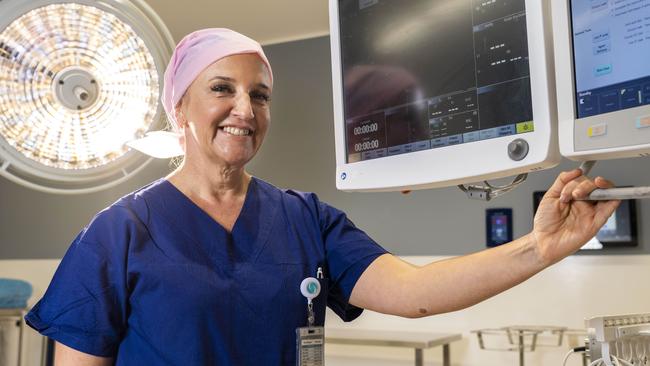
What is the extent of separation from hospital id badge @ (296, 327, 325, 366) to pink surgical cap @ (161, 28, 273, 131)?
18.3 inches

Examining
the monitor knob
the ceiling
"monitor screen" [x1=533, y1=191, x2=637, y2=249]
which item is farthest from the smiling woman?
the ceiling

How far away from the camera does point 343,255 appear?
134cm

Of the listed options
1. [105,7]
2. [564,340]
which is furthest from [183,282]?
[564,340]

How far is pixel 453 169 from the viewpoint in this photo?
961 mm

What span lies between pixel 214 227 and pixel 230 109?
0.23 m

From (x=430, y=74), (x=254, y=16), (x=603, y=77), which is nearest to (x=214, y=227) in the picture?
(x=430, y=74)

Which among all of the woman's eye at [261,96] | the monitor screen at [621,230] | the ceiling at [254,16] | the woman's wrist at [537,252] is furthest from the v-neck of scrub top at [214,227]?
the ceiling at [254,16]

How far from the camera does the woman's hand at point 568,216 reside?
2.82ft

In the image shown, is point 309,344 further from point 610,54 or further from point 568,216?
point 610,54

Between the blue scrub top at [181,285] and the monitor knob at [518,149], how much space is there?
49 centimetres

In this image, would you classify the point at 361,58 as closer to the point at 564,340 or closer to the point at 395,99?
the point at 395,99

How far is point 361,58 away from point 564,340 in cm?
280

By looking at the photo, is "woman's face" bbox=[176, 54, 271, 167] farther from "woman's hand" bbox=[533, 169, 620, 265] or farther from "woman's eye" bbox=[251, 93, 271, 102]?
"woman's hand" bbox=[533, 169, 620, 265]

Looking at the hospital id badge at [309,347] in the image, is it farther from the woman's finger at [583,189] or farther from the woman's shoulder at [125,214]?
the woman's finger at [583,189]
